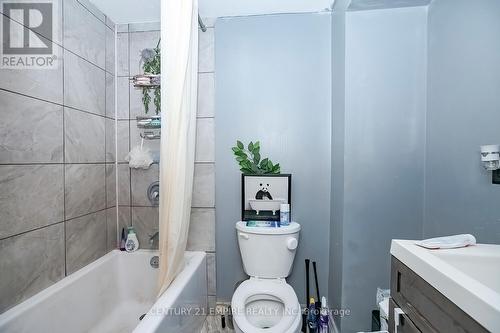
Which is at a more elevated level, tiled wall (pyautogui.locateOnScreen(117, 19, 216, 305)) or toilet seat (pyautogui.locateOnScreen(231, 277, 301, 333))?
tiled wall (pyautogui.locateOnScreen(117, 19, 216, 305))

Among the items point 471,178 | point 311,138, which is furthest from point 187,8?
point 471,178

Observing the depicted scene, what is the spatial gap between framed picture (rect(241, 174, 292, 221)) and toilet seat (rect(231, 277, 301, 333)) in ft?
1.25

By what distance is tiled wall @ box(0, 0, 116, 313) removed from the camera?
101 centimetres

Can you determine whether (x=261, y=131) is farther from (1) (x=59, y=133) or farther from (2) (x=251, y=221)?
(1) (x=59, y=133)

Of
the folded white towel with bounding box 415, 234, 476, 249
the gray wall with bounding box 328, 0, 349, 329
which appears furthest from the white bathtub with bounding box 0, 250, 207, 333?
the folded white towel with bounding box 415, 234, 476, 249

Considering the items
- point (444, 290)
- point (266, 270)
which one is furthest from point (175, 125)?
point (444, 290)

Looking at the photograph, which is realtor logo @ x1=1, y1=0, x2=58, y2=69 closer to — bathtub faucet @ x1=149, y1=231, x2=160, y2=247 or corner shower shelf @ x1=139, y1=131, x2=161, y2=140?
corner shower shelf @ x1=139, y1=131, x2=161, y2=140

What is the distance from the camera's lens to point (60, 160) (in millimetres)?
1247

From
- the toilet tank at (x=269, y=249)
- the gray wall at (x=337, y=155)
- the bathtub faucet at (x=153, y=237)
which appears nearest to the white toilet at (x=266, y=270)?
the toilet tank at (x=269, y=249)

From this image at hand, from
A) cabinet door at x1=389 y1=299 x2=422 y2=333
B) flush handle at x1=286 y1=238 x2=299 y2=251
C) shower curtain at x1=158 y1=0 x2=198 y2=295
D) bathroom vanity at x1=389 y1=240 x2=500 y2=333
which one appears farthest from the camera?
flush handle at x1=286 y1=238 x2=299 y2=251

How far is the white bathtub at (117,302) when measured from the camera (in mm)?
1021

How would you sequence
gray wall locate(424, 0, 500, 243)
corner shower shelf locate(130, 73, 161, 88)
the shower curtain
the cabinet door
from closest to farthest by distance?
the cabinet door
gray wall locate(424, 0, 500, 243)
the shower curtain
corner shower shelf locate(130, 73, 161, 88)

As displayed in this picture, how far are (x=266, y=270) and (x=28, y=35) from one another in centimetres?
168

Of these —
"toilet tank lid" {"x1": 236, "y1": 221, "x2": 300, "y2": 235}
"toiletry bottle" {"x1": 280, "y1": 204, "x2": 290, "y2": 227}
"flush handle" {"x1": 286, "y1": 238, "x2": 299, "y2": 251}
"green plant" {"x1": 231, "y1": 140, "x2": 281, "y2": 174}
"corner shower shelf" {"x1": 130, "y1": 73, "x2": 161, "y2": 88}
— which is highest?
"corner shower shelf" {"x1": 130, "y1": 73, "x2": 161, "y2": 88}
